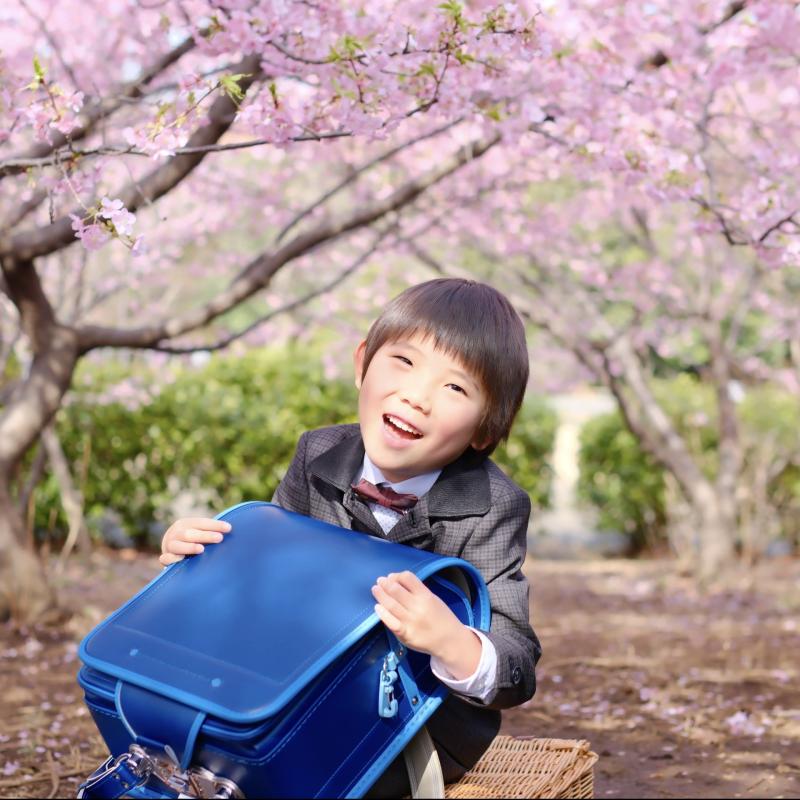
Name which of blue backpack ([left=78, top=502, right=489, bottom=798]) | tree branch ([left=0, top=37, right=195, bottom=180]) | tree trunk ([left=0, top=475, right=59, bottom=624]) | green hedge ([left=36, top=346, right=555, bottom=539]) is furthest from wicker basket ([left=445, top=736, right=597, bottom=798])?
green hedge ([left=36, top=346, right=555, bottom=539])

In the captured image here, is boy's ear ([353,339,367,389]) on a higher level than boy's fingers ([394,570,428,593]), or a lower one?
higher

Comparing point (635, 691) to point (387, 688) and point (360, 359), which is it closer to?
point (360, 359)

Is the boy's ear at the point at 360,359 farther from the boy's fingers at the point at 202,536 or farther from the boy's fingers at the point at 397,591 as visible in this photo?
the boy's fingers at the point at 397,591

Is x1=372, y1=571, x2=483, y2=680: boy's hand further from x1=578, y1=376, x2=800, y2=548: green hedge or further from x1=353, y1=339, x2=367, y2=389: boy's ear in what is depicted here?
x1=578, y1=376, x2=800, y2=548: green hedge

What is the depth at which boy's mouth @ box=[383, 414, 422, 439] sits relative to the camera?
1796 mm

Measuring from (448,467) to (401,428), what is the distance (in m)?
0.16

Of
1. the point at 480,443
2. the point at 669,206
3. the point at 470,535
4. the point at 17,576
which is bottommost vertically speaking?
the point at 17,576

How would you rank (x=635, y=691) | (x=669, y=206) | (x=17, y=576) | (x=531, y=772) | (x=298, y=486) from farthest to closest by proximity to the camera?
(x=669, y=206) → (x=17, y=576) → (x=635, y=691) → (x=298, y=486) → (x=531, y=772)

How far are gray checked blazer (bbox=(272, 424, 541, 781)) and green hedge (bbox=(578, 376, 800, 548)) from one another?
19.7ft

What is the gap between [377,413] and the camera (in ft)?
6.00

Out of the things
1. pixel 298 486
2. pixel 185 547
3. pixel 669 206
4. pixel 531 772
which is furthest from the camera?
pixel 669 206

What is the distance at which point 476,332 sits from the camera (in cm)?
181

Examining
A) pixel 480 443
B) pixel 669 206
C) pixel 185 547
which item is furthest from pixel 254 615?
pixel 669 206

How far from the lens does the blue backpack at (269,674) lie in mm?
1446
